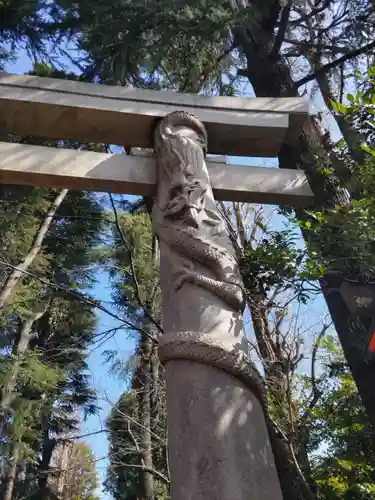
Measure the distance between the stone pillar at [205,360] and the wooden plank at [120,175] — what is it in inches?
12.7

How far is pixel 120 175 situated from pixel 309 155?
1.48 m

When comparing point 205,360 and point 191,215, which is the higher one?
point 191,215

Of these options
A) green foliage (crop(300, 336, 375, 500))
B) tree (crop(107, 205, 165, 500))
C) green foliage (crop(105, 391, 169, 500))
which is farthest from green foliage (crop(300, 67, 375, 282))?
green foliage (crop(105, 391, 169, 500))

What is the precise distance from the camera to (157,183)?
9.26 feet

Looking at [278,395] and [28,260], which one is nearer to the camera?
[278,395]

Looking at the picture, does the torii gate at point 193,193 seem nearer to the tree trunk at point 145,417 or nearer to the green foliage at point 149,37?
the green foliage at point 149,37

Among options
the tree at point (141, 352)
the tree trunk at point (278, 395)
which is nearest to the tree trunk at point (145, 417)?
the tree at point (141, 352)

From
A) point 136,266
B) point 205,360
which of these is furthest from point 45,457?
point 205,360

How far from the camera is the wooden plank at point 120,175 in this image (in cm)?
281

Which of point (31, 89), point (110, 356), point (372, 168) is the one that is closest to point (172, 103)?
point (31, 89)

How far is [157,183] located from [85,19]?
202 centimetres

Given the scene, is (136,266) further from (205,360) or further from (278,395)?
(205,360)

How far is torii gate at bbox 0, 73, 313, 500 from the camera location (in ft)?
5.72

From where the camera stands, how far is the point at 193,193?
2.52 m
